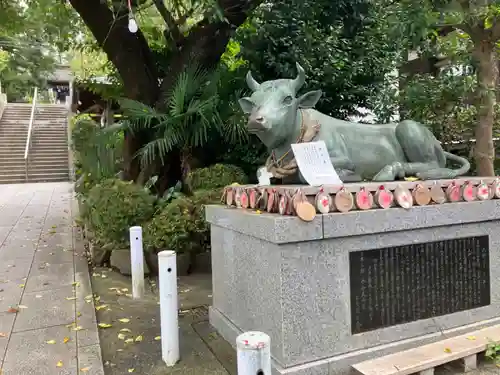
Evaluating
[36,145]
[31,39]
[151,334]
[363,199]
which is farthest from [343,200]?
[31,39]

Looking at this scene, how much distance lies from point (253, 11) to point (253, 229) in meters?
5.35

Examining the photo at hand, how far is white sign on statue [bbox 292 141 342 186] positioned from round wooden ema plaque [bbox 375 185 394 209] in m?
0.31

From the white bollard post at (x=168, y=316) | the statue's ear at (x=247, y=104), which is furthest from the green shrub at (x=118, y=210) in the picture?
the statue's ear at (x=247, y=104)

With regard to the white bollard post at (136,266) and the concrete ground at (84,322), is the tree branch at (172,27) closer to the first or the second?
the concrete ground at (84,322)

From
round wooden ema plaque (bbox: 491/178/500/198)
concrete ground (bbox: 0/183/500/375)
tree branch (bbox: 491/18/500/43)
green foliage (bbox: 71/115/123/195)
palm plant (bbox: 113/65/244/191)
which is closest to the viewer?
concrete ground (bbox: 0/183/500/375)

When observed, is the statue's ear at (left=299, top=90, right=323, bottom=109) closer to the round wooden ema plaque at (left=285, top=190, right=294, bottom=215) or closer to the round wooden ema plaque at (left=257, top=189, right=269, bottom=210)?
the round wooden ema plaque at (left=257, top=189, right=269, bottom=210)

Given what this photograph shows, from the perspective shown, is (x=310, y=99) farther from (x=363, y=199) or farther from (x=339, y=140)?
(x=363, y=199)

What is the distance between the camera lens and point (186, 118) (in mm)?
6711

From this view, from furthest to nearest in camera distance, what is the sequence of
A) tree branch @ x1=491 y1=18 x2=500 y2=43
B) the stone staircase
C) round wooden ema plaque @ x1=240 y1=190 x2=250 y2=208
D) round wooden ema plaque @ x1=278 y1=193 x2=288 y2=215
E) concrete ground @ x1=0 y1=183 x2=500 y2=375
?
the stone staircase < tree branch @ x1=491 y1=18 x2=500 y2=43 < round wooden ema plaque @ x1=240 y1=190 x2=250 y2=208 < concrete ground @ x1=0 y1=183 x2=500 y2=375 < round wooden ema plaque @ x1=278 y1=193 x2=288 y2=215

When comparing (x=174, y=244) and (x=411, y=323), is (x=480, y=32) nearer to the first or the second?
(x=411, y=323)

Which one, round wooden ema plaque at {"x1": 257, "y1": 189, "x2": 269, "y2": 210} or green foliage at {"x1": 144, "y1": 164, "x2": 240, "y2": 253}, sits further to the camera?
green foliage at {"x1": 144, "y1": 164, "x2": 240, "y2": 253}

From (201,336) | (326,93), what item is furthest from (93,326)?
(326,93)

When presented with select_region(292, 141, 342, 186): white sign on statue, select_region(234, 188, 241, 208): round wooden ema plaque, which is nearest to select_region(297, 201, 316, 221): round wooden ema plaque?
select_region(292, 141, 342, 186): white sign on statue

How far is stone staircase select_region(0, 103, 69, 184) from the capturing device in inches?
737
